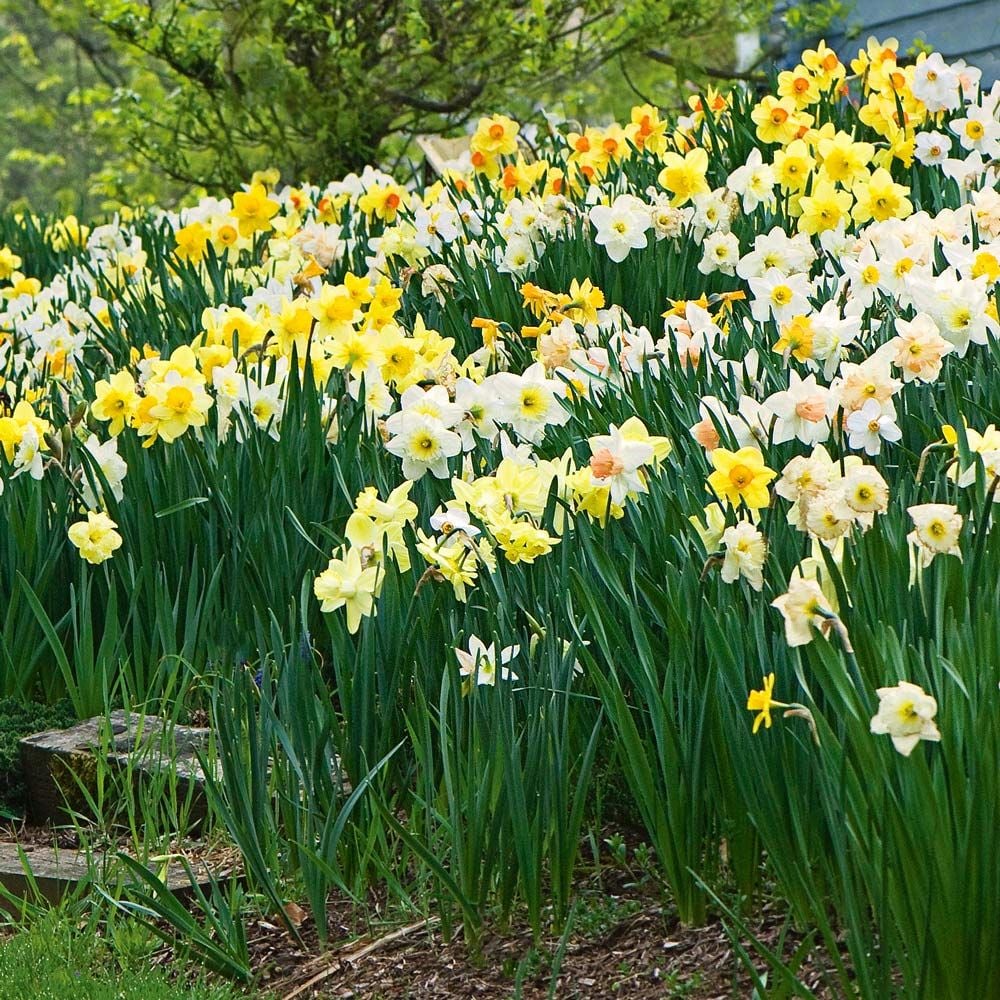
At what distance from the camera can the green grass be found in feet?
6.06

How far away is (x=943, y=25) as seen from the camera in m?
7.47

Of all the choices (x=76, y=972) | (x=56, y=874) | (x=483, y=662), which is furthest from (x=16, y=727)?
(x=483, y=662)

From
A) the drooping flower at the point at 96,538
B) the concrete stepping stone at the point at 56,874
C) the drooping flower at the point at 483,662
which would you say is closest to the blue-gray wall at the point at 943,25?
the drooping flower at the point at 96,538

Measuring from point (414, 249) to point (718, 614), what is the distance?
2.70 metres

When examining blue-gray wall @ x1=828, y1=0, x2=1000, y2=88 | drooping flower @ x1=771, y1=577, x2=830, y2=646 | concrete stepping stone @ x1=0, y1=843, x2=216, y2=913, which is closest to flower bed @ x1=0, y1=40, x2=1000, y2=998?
drooping flower @ x1=771, y1=577, x2=830, y2=646

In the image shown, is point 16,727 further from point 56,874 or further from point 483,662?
point 483,662

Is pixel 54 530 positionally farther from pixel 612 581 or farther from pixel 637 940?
pixel 637 940

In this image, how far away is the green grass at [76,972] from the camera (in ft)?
6.06

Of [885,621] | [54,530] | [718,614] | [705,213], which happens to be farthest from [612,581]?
[705,213]

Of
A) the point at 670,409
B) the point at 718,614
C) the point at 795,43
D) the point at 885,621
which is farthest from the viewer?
the point at 795,43

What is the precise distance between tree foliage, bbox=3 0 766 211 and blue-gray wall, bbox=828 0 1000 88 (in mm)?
907

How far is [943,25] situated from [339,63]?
3.37 metres

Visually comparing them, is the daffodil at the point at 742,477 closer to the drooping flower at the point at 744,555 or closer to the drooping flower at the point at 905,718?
the drooping flower at the point at 744,555

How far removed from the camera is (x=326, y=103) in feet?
21.9
